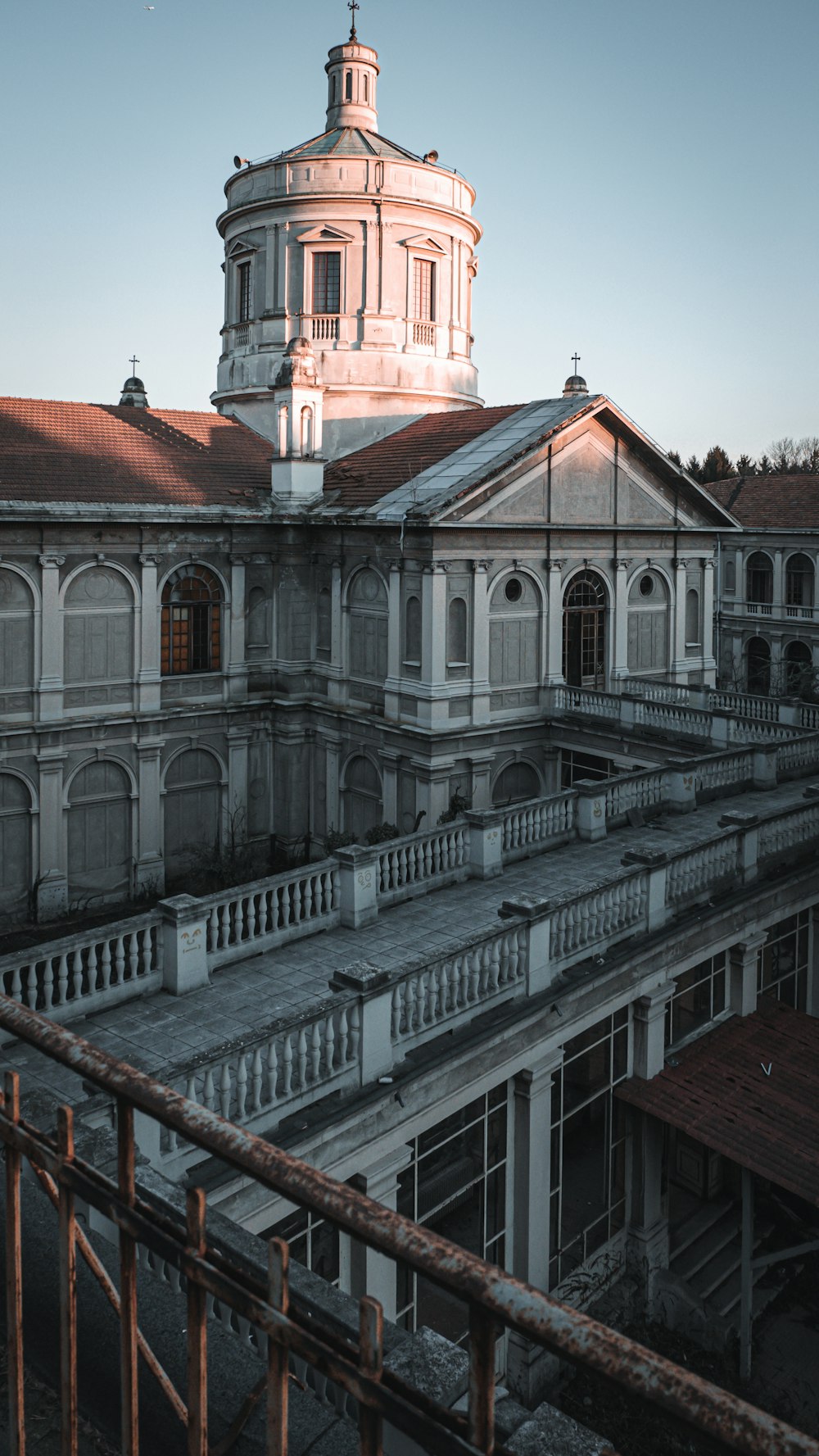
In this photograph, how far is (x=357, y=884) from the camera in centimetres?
1555

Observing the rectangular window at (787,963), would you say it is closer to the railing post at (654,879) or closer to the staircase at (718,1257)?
the railing post at (654,879)

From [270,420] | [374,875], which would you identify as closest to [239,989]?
[374,875]

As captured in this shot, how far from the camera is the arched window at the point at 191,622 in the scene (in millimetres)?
26844

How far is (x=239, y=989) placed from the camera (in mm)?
13445

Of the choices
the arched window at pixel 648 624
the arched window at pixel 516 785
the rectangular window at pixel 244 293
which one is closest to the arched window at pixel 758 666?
the arched window at pixel 648 624

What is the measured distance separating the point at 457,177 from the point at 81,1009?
29.2 meters

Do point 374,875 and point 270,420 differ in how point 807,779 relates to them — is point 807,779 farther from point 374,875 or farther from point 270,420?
point 270,420

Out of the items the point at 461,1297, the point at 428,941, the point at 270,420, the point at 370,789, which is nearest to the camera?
the point at 461,1297

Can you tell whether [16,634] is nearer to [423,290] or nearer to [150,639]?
[150,639]

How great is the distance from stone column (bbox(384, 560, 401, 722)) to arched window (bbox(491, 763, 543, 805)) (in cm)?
290

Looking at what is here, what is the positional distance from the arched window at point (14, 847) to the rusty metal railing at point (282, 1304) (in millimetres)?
22894

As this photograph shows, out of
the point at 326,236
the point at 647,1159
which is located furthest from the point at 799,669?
the point at 647,1159

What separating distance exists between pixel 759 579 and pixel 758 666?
4.11 m

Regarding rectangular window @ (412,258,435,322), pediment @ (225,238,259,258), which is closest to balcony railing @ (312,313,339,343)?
rectangular window @ (412,258,435,322)
